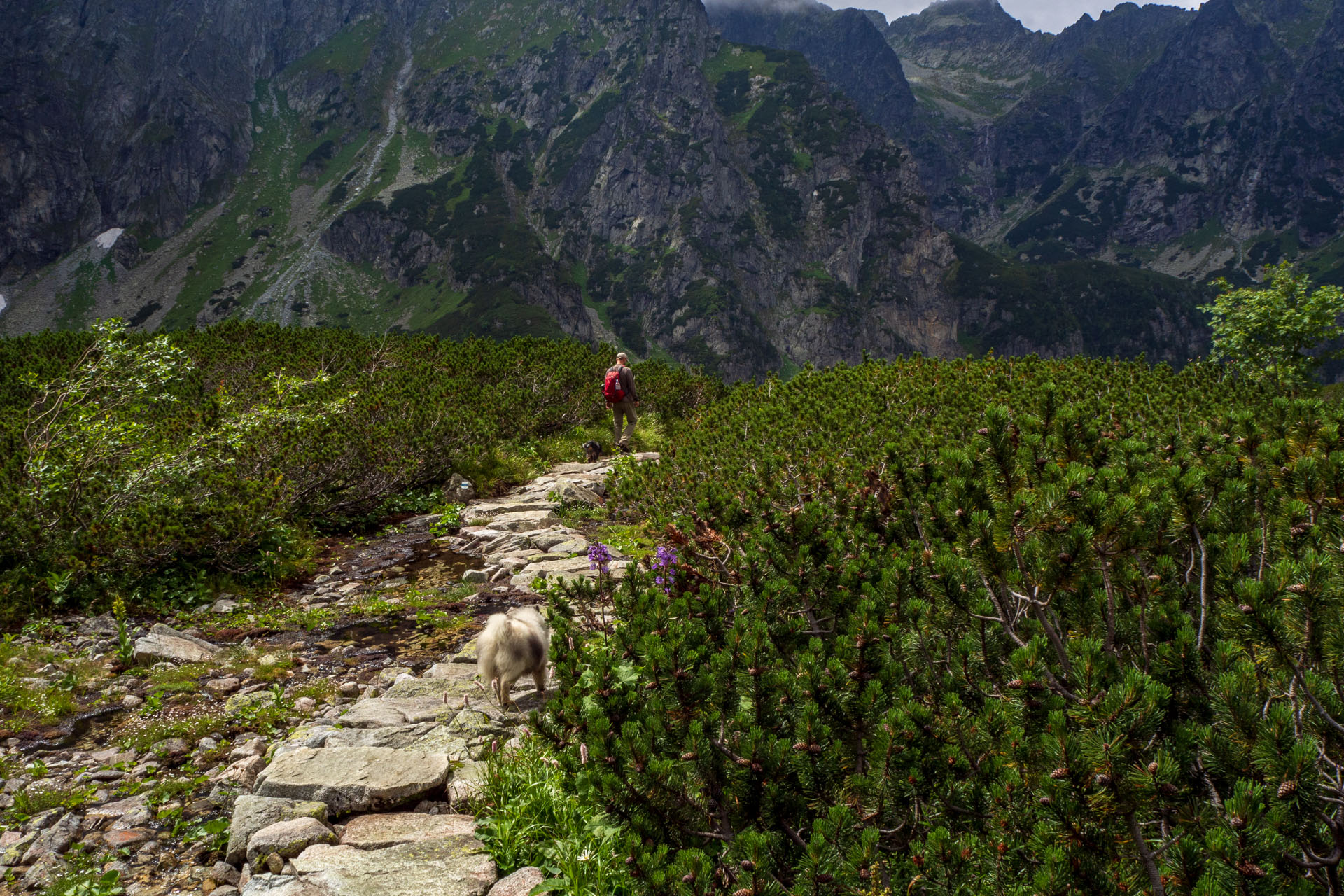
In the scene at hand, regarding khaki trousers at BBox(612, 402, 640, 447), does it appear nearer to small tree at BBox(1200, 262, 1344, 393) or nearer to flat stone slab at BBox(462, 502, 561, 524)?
flat stone slab at BBox(462, 502, 561, 524)

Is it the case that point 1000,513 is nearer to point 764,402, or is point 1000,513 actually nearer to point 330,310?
point 764,402

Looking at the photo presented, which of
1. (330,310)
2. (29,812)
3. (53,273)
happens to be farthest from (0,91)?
(29,812)

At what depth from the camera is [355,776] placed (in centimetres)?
439

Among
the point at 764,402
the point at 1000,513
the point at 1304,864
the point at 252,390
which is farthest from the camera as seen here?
the point at 252,390

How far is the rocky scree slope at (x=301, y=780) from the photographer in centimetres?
367

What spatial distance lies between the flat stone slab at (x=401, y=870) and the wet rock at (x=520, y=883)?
0.27 feet

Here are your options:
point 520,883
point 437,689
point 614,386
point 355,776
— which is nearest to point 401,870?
point 520,883

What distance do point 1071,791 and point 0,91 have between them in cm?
27907

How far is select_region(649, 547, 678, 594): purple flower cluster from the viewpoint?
214 inches

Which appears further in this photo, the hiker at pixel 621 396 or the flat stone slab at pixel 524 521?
the hiker at pixel 621 396

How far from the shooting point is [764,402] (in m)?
14.0

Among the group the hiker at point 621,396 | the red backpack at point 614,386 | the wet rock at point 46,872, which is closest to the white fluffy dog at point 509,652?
the wet rock at point 46,872

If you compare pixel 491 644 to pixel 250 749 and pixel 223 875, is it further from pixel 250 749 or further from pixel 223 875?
pixel 223 875

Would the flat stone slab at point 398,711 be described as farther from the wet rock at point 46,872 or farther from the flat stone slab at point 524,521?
the flat stone slab at point 524,521
